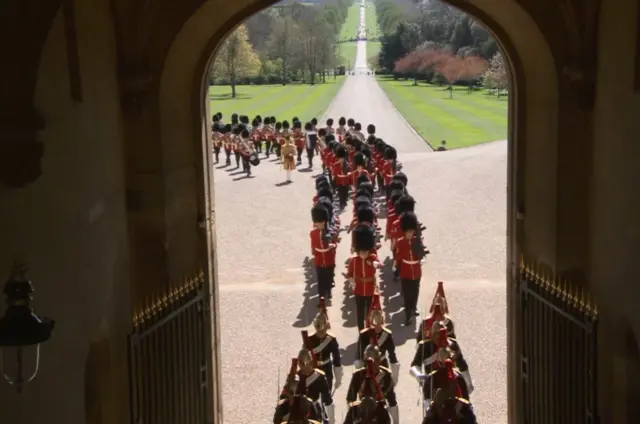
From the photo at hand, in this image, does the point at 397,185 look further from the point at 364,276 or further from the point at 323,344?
the point at 323,344

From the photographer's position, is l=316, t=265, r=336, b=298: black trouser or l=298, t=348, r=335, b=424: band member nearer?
l=298, t=348, r=335, b=424: band member

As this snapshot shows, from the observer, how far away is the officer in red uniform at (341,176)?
18844 millimetres

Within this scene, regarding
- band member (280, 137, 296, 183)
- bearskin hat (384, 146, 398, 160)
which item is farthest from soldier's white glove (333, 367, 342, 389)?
band member (280, 137, 296, 183)

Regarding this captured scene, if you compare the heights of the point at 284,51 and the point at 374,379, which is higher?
the point at 284,51

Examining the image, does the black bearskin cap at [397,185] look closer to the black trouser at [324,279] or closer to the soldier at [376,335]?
the black trouser at [324,279]

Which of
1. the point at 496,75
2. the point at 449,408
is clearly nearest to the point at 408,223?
the point at 449,408

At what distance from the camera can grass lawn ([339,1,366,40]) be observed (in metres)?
117

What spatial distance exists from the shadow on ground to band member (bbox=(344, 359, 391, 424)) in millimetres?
4233

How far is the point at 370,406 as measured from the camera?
643cm

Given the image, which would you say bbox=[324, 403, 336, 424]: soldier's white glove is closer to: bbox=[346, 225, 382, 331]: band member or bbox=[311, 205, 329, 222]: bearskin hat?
bbox=[346, 225, 382, 331]: band member

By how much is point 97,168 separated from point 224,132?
2146 centimetres

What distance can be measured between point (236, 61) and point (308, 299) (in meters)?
43.5

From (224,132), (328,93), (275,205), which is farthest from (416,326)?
(328,93)

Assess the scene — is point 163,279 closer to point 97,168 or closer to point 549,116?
point 97,168
